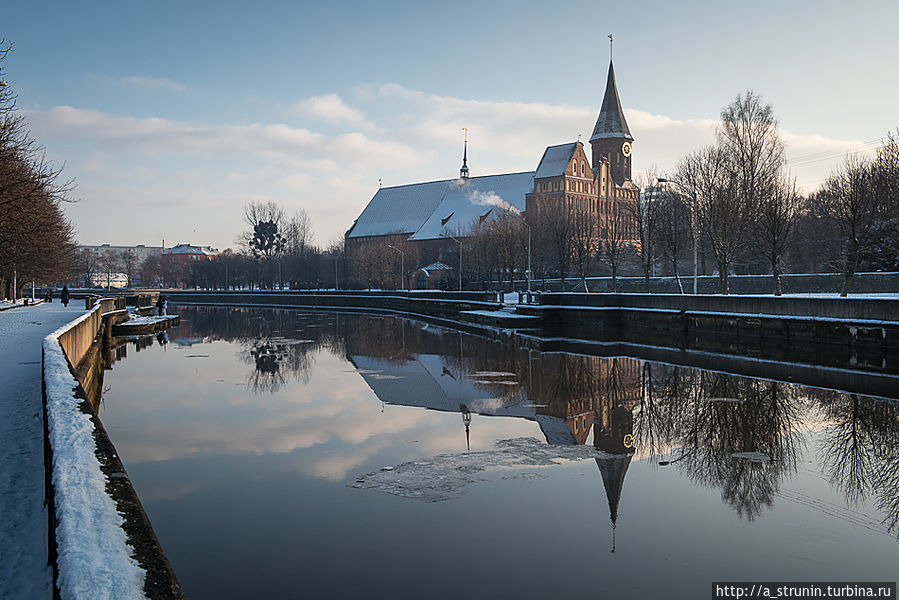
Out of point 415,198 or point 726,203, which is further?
point 415,198

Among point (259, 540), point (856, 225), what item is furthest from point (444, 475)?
point (856, 225)

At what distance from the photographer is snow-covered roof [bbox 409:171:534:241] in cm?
9925

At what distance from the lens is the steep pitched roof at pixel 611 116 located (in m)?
93.2

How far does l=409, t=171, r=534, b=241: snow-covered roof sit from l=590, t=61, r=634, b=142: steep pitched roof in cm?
1185

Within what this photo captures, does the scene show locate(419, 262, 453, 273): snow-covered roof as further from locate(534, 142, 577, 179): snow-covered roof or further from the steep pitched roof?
the steep pitched roof

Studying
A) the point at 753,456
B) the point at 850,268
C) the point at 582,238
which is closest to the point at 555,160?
the point at 582,238

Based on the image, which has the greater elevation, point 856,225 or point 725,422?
point 856,225

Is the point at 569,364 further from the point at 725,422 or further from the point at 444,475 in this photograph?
the point at 444,475

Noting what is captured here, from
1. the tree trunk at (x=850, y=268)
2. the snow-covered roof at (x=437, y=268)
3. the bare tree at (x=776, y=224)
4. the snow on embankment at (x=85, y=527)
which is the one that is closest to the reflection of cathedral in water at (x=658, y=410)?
the snow on embankment at (x=85, y=527)

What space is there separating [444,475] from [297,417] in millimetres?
5444

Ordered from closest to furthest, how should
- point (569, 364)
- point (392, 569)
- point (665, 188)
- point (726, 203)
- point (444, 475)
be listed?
point (392, 569) < point (444, 475) < point (569, 364) < point (726, 203) < point (665, 188)

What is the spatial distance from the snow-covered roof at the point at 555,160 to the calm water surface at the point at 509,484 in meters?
74.5

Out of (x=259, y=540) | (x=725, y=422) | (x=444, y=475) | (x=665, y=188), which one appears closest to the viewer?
(x=259, y=540)

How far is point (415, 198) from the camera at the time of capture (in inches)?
4552
